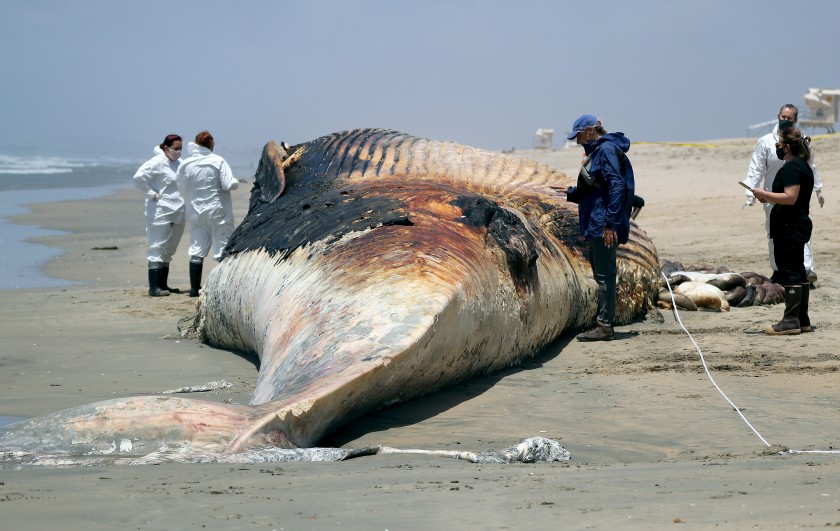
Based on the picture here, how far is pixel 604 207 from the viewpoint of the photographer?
8625mm

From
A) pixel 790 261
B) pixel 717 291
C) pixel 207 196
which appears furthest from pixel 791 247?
pixel 207 196

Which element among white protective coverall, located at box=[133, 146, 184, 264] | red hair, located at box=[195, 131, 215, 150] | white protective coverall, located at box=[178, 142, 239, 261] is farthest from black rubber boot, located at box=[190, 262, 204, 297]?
red hair, located at box=[195, 131, 215, 150]

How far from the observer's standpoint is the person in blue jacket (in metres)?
8.53

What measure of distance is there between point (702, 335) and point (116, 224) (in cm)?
1637

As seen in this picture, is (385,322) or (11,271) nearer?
(385,322)

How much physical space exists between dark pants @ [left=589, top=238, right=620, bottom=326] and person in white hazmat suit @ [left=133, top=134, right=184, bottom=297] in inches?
233

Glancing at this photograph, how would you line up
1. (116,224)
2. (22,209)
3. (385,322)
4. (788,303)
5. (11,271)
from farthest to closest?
(22,209)
(116,224)
(11,271)
(788,303)
(385,322)

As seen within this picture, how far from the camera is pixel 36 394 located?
6.82 metres

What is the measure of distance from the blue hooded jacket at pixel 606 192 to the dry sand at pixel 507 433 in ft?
2.95

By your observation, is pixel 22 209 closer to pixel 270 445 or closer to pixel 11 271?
pixel 11 271

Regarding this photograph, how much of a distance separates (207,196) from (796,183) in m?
6.50

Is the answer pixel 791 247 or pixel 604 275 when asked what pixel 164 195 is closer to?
pixel 604 275

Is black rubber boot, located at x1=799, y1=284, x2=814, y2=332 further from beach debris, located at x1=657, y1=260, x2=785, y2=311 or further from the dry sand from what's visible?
beach debris, located at x1=657, y1=260, x2=785, y2=311

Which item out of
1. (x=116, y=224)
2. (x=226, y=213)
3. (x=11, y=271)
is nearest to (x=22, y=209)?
(x=116, y=224)
